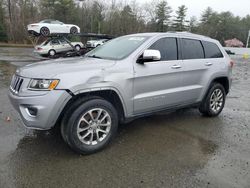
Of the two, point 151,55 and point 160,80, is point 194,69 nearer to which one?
point 160,80

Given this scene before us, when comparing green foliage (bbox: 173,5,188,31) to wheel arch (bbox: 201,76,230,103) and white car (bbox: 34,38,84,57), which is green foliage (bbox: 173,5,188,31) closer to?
white car (bbox: 34,38,84,57)

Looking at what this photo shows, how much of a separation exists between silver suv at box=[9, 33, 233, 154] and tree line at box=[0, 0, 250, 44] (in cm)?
3305

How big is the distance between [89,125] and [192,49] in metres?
2.54

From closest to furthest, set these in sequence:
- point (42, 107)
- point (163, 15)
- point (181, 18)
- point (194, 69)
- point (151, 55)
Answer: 1. point (42, 107)
2. point (151, 55)
3. point (194, 69)
4. point (163, 15)
5. point (181, 18)

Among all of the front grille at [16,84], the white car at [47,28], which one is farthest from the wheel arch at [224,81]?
the white car at [47,28]

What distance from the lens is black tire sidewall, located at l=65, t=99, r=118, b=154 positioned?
2.99 meters

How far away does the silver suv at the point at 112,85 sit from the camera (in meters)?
2.89

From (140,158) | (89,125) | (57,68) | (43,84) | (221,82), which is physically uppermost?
(57,68)

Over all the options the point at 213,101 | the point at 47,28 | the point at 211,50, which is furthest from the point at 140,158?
the point at 47,28

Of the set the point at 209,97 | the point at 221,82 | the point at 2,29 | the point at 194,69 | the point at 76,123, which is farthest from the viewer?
the point at 2,29

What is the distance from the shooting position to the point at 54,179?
2.65 meters

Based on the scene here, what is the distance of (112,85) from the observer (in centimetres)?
320

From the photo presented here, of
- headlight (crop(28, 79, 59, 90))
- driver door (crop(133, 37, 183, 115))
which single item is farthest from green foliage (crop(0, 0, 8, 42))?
headlight (crop(28, 79, 59, 90))

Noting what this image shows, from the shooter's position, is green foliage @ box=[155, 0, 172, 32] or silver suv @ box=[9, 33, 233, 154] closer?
silver suv @ box=[9, 33, 233, 154]
